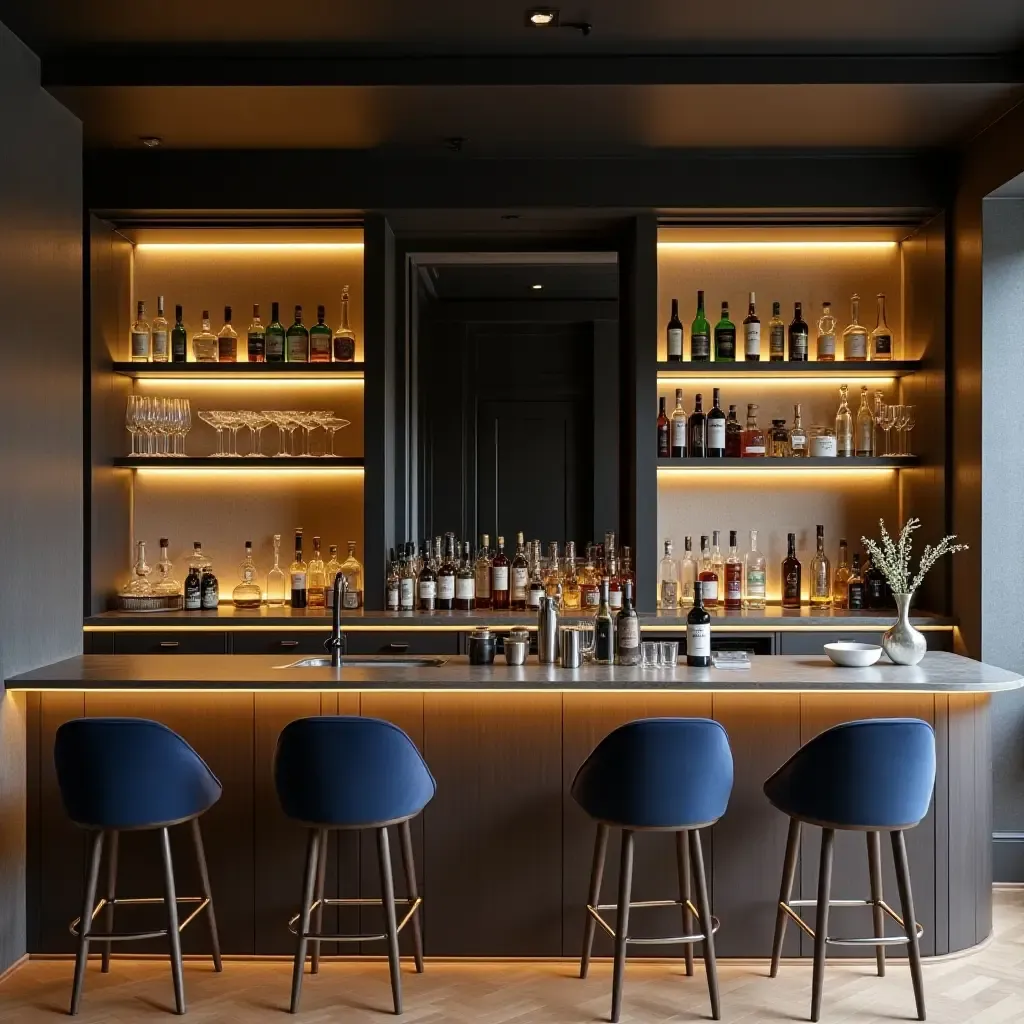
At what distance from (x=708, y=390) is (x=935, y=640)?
150cm

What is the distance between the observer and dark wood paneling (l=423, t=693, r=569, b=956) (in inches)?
136

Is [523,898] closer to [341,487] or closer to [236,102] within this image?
[341,487]

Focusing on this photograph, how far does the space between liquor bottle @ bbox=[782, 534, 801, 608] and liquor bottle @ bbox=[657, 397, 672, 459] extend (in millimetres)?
684

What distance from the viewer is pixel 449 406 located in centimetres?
554

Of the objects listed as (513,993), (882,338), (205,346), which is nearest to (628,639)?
(513,993)

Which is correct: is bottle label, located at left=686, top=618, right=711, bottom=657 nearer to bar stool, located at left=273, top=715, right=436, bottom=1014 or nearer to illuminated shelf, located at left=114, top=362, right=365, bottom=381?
bar stool, located at left=273, top=715, right=436, bottom=1014

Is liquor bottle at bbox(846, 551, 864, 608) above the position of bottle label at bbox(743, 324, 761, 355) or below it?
below

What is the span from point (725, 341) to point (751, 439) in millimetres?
452

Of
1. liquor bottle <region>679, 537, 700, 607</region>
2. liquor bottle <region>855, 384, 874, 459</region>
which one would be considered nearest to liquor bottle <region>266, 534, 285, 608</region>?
liquor bottle <region>679, 537, 700, 607</region>

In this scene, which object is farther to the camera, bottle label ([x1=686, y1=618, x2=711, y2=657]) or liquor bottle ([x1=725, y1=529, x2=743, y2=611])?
liquor bottle ([x1=725, y1=529, x2=743, y2=611])

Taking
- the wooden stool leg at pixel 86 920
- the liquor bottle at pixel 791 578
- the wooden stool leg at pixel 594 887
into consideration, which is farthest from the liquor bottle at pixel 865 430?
the wooden stool leg at pixel 86 920

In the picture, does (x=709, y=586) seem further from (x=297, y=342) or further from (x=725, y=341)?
(x=297, y=342)

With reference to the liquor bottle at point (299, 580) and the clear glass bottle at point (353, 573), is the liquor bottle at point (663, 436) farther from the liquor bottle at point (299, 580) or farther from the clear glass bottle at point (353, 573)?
the liquor bottle at point (299, 580)

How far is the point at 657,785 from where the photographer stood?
116 inches
